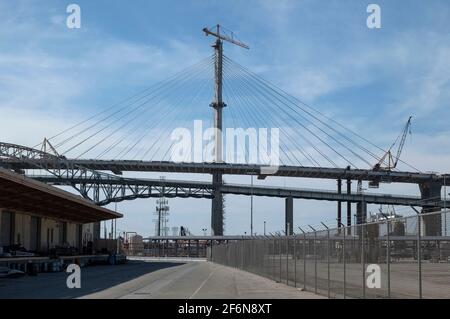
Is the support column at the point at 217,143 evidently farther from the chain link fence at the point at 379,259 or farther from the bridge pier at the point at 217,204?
the chain link fence at the point at 379,259

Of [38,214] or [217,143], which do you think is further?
[217,143]

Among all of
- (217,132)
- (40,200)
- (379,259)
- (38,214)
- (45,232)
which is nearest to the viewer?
(379,259)

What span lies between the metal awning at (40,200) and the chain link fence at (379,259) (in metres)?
22.7

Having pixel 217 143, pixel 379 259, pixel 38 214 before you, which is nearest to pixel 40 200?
pixel 38 214

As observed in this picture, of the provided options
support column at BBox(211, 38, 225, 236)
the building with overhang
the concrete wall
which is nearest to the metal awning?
the building with overhang

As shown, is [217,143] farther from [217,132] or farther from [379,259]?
[379,259]

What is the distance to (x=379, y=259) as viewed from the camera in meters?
Answer: 18.4

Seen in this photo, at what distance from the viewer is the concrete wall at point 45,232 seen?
63250 mm

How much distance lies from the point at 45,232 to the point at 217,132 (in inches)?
1986

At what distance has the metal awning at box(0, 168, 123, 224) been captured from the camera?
47.3 m

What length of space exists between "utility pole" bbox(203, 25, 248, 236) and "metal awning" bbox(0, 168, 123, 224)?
41220mm
